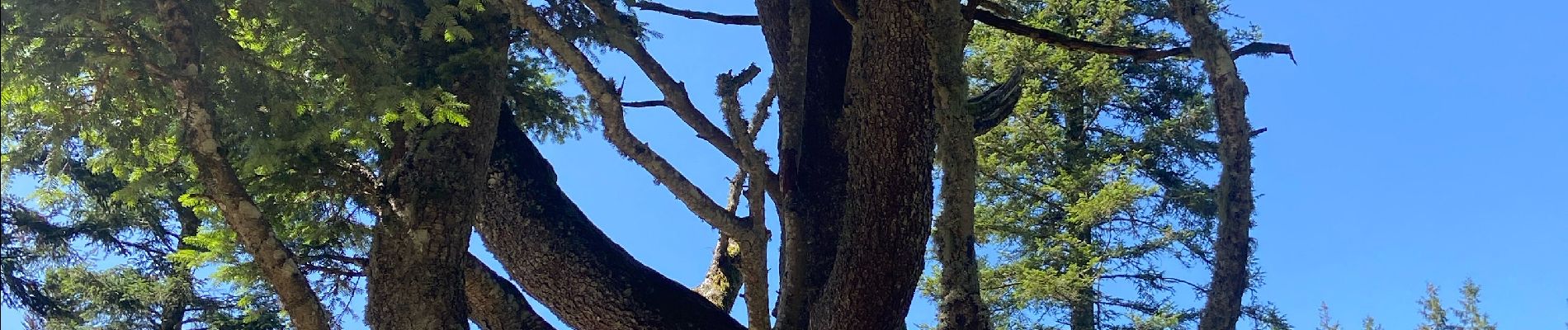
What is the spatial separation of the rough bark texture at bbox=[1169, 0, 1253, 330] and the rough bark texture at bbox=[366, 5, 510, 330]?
4.45 m

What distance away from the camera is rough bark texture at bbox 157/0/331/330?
393 centimetres

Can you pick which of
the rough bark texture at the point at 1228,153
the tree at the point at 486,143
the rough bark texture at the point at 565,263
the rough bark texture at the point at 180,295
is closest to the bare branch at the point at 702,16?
the tree at the point at 486,143

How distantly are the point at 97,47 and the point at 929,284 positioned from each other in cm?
944

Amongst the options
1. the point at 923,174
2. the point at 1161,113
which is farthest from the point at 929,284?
the point at 923,174

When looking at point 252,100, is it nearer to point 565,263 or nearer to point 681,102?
point 565,263

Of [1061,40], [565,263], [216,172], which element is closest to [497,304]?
[565,263]

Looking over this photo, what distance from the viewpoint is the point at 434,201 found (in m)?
4.90

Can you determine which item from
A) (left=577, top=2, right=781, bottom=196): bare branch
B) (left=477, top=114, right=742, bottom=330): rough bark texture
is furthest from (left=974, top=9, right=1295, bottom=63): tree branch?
(left=477, top=114, right=742, bottom=330): rough bark texture

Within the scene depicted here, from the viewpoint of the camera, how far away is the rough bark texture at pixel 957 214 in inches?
215

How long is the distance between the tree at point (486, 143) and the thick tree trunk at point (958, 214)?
12 mm

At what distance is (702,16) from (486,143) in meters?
2.08

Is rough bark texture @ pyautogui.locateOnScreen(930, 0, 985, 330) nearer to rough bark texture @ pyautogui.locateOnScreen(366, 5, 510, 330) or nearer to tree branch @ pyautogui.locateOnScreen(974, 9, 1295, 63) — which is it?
tree branch @ pyautogui.locateOnScreen(974, 9, 1295, 63)

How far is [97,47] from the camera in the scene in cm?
377

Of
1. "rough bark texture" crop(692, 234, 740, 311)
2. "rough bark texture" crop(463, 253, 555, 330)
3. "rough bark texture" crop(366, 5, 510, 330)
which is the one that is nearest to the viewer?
"rough bark texture" crop(366, 5, 510, 330)
